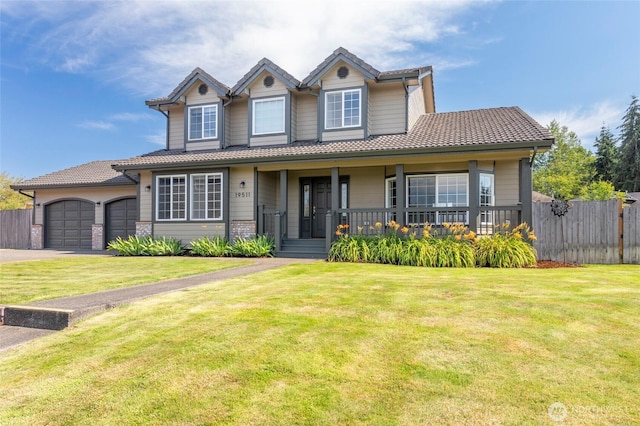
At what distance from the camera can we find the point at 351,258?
1164 cm

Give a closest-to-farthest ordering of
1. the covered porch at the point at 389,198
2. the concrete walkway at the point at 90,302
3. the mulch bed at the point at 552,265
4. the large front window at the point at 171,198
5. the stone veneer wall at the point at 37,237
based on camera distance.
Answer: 1. the concrete walkway at the point at 90,302
2. the mulch bed at the point at 552,265
3. the covered porch at the point at 389,198
4. the large front window at the point at 171,198
5. the stone veneer wall at the point at 37,237

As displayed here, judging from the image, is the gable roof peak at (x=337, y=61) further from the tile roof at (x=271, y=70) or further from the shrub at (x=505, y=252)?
the shrub at (x=505, y=252)

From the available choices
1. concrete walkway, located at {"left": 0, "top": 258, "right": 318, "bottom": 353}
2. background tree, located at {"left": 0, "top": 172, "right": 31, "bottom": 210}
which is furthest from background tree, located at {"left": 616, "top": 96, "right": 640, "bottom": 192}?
background tree, located at {"left": 0, "top": 172, "right": 31, "bottom": 210}

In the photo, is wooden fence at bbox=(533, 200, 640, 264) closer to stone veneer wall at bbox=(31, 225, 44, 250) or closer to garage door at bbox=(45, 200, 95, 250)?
garage door at bbox=(45, 200, 95, 250)

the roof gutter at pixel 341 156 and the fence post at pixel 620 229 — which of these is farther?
the fence post at pixel 620 229

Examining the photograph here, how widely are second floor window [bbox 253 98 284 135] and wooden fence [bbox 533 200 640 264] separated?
31.7 ft

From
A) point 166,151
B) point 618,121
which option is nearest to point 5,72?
point 166,151

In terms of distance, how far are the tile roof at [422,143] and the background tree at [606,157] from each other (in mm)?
29608

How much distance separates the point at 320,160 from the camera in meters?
13.3

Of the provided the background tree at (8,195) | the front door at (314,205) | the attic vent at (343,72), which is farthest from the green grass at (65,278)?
the background tree at (8,195)

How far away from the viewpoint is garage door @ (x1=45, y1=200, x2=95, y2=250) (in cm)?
1855

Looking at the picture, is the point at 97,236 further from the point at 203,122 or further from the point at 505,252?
the point at 505,252

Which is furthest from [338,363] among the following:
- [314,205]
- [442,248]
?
[314,205]

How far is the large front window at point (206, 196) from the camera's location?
15039mm
